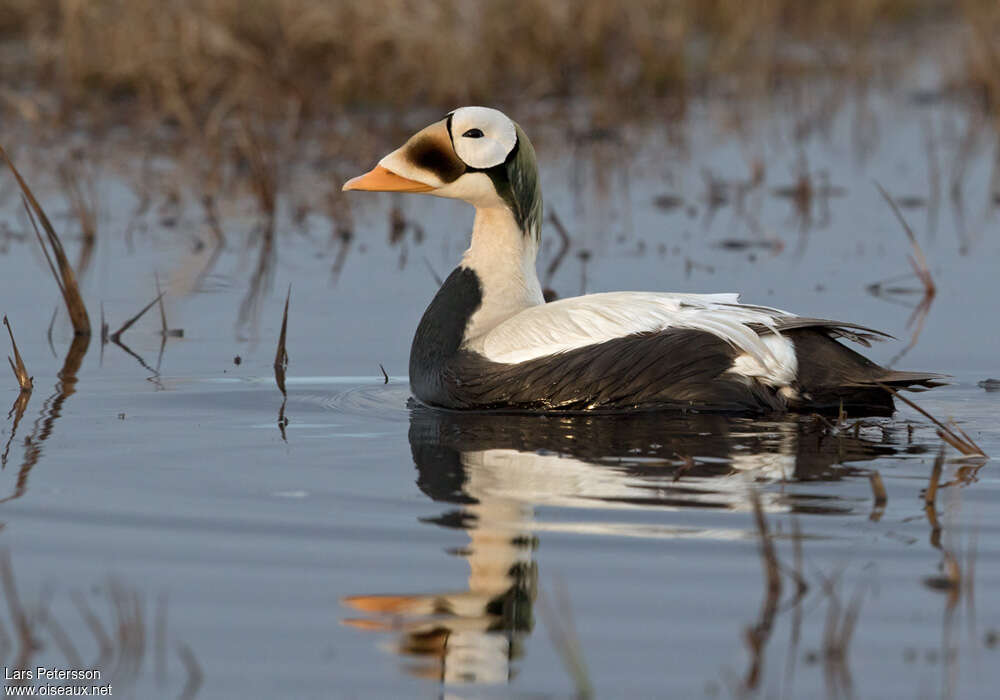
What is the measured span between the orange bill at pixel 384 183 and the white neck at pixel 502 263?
0.30 metres

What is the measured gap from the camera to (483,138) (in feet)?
23.1

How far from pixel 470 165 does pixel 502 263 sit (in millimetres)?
423

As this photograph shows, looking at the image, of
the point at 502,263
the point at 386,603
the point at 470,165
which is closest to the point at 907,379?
the point at 502,263

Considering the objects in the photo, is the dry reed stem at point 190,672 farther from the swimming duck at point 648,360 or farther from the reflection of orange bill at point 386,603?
the swimming duck at point 648,360

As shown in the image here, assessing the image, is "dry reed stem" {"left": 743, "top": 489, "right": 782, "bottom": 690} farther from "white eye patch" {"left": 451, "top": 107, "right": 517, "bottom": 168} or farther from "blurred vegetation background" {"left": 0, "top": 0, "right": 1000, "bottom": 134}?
"blurred vegetation background" {"left": 0, "top": 0, "right": 1000, "bottom": 134}

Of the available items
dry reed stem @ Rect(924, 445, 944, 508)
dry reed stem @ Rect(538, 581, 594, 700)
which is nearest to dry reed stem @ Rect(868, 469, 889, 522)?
dry reed stem @ Rect(924, 445, 944, 508)

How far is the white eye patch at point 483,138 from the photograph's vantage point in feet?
23.0

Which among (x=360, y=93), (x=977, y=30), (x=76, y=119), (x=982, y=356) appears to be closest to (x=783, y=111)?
(x=977, y=30)

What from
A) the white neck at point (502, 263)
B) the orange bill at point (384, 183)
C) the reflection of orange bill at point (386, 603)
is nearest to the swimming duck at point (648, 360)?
the white neck at point (502, 263)

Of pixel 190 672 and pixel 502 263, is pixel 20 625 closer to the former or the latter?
→ pixel 190 672

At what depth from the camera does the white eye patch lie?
7.00 meters

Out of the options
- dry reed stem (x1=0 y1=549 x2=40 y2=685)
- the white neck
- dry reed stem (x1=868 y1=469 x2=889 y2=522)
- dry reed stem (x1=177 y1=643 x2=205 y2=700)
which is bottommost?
dry reed stem (x1=177 y1=643 x2=205 y2=700)

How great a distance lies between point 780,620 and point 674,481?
1441 millimetres

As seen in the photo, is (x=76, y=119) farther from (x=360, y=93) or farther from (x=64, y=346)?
(x=64, y=346)
